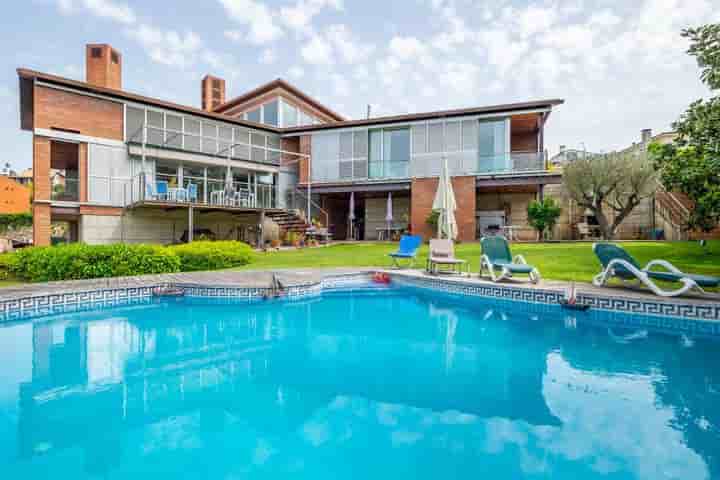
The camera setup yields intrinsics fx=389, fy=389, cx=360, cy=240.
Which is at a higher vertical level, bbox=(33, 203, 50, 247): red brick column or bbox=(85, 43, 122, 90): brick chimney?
bbox=(85, 43, 122, 90): brick chimney

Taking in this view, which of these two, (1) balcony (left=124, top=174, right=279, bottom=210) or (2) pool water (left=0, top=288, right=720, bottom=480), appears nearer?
(2) pool water (left=0, top=288, right=720, bottom=480)

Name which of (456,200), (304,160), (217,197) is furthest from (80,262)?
(456,200)

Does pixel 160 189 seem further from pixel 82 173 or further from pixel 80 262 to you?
pixel 80 262

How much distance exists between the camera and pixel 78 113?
15.5m

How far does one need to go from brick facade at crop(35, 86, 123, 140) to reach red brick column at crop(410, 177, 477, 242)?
44.6 ft

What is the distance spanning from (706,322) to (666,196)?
18414 millimetres

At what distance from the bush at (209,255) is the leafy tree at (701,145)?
37.1 ft

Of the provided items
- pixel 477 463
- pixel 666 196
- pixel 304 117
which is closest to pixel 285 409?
pixel 477 463

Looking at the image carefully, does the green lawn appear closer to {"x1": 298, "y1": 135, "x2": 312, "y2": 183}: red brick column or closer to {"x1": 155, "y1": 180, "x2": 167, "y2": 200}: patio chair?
{"x1": 155, "y1": 180, "x2": 167, "y2": 200}: patio chair

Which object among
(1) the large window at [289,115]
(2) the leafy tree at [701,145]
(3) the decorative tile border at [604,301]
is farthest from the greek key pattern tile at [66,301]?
(1) the large window at [289,115]

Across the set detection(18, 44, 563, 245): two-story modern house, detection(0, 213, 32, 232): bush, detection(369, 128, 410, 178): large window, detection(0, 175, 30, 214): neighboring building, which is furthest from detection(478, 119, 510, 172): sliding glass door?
detection(0, 175, 30, 214): neighboring building

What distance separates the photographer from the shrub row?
29.3ft

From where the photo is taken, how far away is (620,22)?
11492 mm

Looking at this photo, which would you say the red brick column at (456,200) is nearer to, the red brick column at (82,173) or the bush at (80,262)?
the bush at (80,262)
